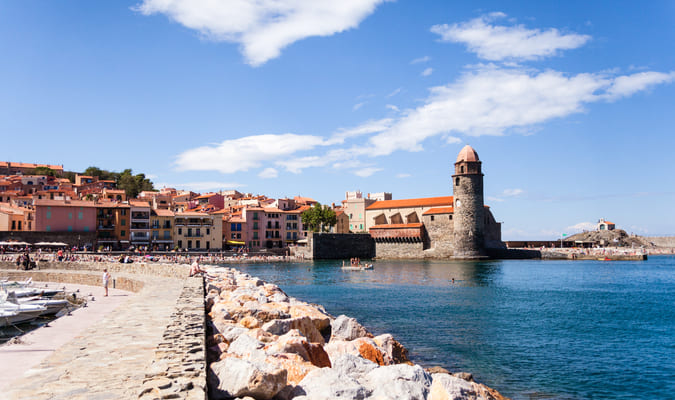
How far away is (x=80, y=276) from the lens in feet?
84.9

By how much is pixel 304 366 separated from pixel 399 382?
151cm

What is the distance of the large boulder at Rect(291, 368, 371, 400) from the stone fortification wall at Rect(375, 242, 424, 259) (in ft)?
207

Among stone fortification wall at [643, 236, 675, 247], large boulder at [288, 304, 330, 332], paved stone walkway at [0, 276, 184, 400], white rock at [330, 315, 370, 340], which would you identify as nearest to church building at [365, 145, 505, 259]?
stone fortification wall at [643, 236, 675, 247]

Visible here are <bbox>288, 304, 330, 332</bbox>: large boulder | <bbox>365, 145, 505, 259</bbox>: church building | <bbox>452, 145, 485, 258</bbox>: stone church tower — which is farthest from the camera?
<bbox>365, 145, 505, 259</bbox>: church building

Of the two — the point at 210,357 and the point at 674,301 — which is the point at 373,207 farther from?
the point at 210,357

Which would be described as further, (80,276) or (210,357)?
(80,276)

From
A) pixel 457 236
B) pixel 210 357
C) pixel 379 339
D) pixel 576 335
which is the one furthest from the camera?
pixel 457 236

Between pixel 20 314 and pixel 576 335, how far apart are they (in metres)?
17.8

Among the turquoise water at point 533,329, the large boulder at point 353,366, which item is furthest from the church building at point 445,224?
the large boulder at point 353,366

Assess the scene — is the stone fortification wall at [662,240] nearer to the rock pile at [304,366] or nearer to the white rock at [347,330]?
the white rock at [347,330]

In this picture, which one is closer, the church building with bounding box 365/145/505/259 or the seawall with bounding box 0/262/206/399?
the seawall with bounding box 0/262/206/399

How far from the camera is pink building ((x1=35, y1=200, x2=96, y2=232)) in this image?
54156 mm

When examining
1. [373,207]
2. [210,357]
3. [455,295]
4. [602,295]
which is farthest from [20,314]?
[373,207]

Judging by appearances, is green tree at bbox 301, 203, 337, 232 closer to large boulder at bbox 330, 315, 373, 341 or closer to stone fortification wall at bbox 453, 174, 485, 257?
stone fortification wall at bbox 453, 174, 485, 257
